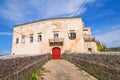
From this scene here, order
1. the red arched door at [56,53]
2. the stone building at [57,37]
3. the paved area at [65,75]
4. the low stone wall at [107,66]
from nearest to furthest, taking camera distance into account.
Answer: the low stone wall at [107,66]
the paved area at [65,75]
the stone building at [57,37]
the red arched door at [56,53]

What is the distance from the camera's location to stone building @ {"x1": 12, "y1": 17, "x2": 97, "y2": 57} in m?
26.9

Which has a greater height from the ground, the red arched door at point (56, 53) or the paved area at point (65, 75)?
the red arched door at point (56, 53)

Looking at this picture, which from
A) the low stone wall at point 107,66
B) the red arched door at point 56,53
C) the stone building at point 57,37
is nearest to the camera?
the low stone wall at point 107,66

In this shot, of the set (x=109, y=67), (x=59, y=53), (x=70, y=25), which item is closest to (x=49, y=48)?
(x=59, y=53)

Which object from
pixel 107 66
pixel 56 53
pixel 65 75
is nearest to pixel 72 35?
pixel 56 53

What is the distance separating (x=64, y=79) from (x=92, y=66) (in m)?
1.94

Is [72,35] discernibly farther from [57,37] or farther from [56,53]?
[56,53]

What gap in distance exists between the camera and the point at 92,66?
26.5 ft

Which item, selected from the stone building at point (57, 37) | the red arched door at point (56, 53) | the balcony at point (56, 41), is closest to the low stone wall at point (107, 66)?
the stone building at point (57, 37)

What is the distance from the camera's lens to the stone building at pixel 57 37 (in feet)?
88.1

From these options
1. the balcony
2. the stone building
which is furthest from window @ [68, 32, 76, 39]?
the balcony

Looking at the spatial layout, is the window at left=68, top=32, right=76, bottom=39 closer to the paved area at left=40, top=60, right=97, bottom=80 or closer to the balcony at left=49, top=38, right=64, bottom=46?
the balcony at left=49, top=38, right=64, bottom=46

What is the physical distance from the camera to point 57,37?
27.6 meters

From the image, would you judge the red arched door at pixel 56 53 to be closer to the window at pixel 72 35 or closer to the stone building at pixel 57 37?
the stone building at pixel 57 37
